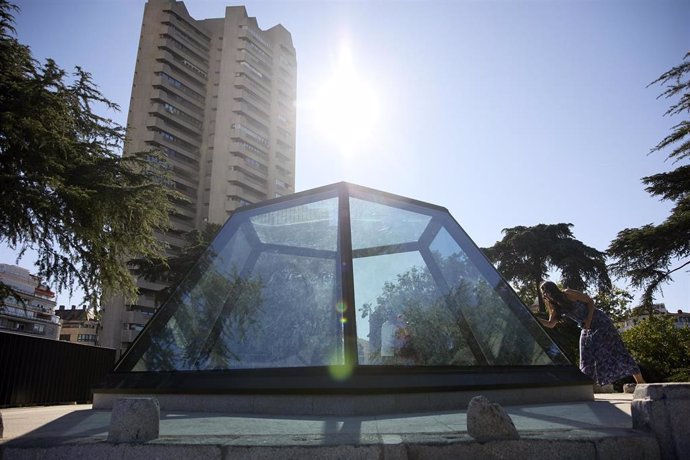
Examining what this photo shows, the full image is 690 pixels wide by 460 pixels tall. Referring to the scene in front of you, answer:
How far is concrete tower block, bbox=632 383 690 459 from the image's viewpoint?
7.75ft

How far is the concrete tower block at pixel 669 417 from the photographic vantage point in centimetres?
236

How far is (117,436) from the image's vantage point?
246cm

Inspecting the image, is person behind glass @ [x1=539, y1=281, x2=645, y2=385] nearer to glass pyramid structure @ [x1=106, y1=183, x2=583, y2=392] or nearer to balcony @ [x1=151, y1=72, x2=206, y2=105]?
glass pyramid structure @ [x1=106, y1=183, x2=583, y2=392]

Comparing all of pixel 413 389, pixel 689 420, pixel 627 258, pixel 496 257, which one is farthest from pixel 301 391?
pixel 496 257

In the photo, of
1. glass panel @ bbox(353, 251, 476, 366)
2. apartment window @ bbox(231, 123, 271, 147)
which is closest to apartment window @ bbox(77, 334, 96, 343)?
apartment window @ bbox(231, 123, 271, 147)

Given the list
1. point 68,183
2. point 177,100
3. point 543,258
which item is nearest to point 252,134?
point 177,100

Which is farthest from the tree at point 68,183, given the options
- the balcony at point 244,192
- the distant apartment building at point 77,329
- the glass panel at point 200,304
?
the distant apartment building at point 77,329

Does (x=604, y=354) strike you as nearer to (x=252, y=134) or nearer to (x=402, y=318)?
(x=402, y=318)

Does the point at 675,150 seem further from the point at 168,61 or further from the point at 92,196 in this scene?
the point at 168,61

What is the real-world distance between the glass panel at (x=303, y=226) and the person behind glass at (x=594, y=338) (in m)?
3.14

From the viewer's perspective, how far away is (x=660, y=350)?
15.4 m

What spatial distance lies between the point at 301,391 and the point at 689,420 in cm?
300

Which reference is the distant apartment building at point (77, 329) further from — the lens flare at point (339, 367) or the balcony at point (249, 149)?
the lens flare at point (339, 367)

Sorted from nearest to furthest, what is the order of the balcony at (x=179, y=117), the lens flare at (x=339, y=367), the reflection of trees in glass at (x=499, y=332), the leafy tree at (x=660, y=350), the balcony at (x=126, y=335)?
the lens flare at (x=339, y=367) < the reflection of trees in glass at (x=499, y=332) < the leafy tree at (x=660, y=350) < the balcony at (x=126, y=335) < the balcony at (x=179, y=117)
